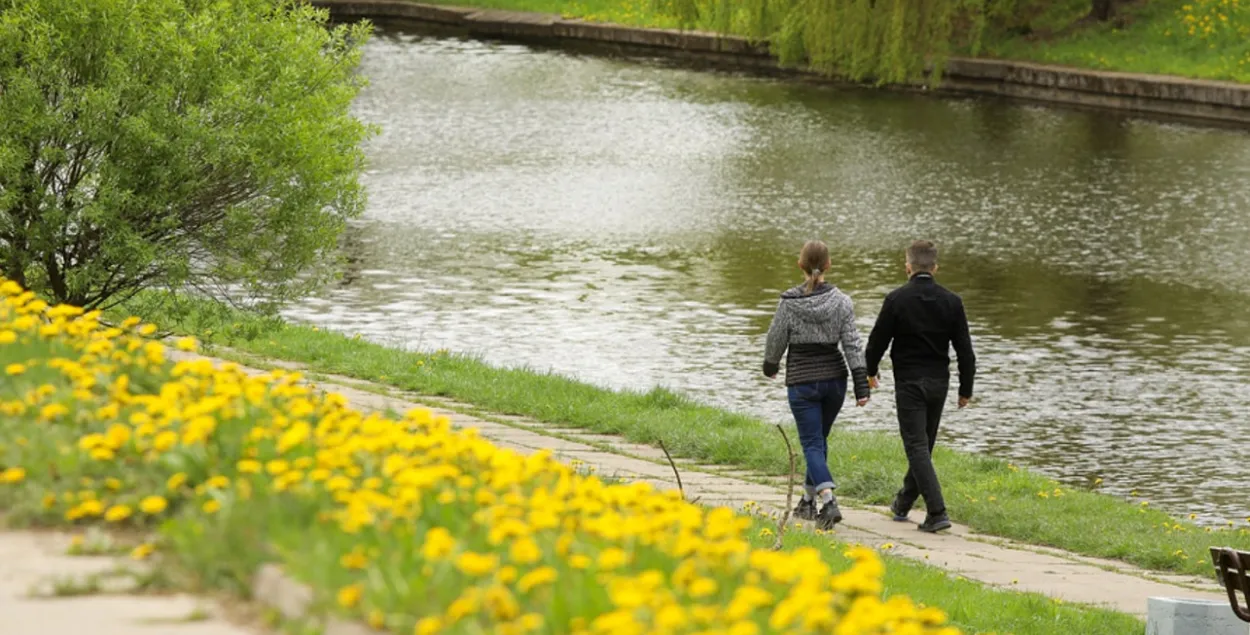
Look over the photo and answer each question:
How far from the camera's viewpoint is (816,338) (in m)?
11.1

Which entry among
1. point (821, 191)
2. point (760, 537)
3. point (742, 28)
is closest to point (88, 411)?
point (760, 537)

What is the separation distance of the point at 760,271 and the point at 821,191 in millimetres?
5643

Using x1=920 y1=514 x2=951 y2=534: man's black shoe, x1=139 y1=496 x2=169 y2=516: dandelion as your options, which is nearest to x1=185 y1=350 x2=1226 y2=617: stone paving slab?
x1=920 y1=514 x2=951 y2=534: man's black shoe

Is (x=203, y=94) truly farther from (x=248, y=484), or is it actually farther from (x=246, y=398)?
(x=248, y=484)

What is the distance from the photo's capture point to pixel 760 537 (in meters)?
9.75

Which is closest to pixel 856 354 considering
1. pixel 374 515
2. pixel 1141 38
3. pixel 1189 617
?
pixel 1189 617

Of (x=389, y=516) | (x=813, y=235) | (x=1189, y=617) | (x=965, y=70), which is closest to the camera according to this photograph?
(x=389, y=516)

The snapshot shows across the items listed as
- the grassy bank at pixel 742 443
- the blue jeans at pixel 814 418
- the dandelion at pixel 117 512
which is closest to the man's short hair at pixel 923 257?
the blue jeans at pixel 814 418

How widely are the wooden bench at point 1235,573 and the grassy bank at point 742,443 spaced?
2.15m

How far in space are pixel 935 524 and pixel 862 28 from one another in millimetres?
26599

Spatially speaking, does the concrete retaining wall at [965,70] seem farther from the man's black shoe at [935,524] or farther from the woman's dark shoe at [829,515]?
the woman's dark shoe at [829,515]

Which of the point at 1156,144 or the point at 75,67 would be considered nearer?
the point at 75,67

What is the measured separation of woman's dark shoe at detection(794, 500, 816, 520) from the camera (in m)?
11.2

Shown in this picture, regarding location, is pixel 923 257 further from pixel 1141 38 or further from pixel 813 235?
pixel 1141 38
